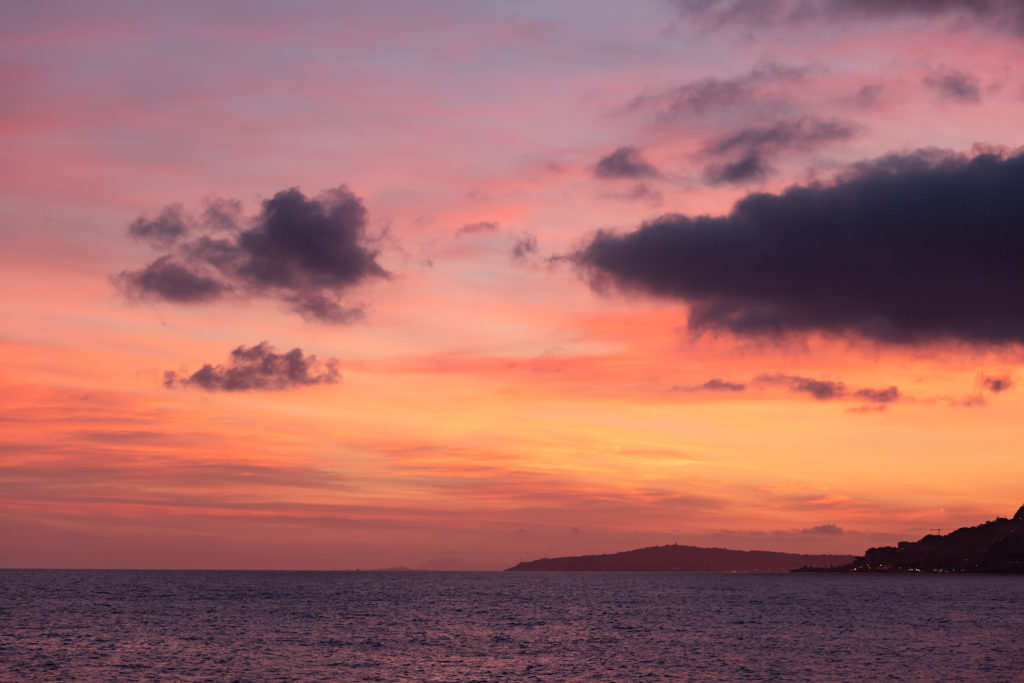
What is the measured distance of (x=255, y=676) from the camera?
9650 centimetres

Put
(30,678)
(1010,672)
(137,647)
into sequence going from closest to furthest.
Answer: (30,678) < (1010,672) < (137,647)

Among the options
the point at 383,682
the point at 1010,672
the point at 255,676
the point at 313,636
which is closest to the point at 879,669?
the point at 1010,672

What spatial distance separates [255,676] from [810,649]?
71341 mm

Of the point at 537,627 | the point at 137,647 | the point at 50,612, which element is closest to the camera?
the point at 137,647

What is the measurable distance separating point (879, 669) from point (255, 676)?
6504 centimetres

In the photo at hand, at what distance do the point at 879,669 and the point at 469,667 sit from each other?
43772mm

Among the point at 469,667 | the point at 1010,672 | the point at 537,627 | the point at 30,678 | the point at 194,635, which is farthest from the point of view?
the point at 537,627

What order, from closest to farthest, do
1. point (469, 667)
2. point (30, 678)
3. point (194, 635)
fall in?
point (30, 678)
point (469, 667)
point (194, 635)

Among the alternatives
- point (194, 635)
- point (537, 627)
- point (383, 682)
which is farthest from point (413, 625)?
point (383, 682)

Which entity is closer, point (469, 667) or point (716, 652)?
point (469, 667)

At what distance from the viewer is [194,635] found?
141125 mm

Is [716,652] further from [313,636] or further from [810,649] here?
[313,636]

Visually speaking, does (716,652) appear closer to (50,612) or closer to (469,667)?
(469,667)

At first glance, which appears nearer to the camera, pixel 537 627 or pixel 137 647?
pixel 137 647
